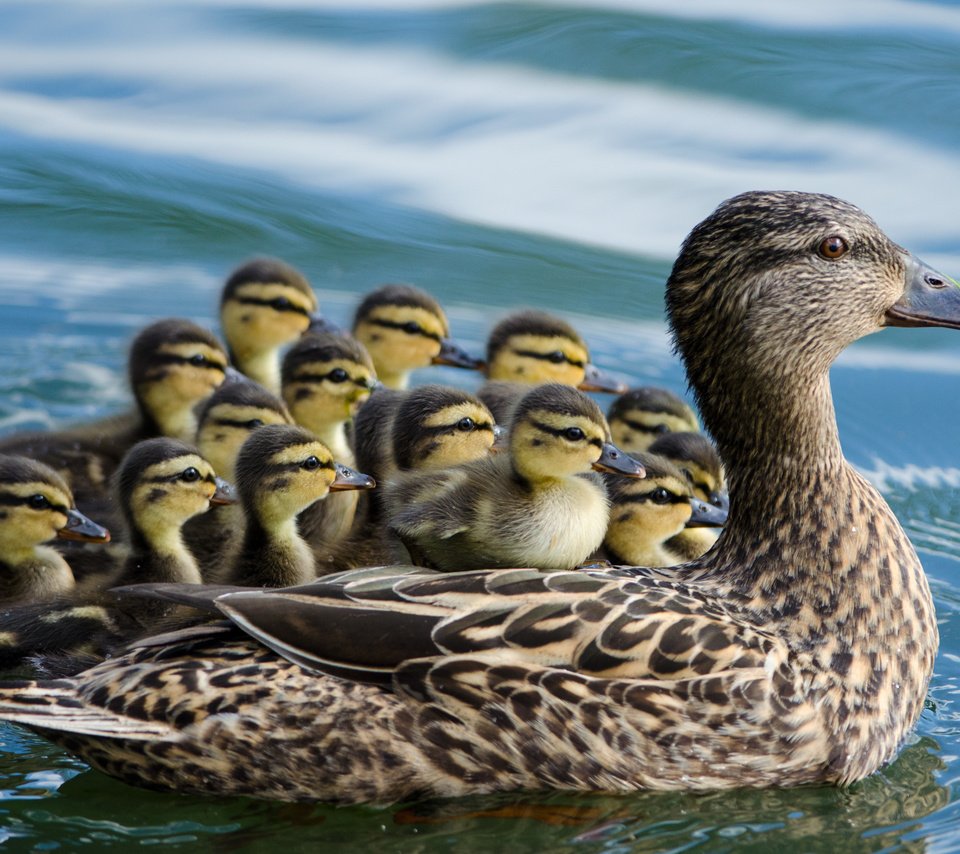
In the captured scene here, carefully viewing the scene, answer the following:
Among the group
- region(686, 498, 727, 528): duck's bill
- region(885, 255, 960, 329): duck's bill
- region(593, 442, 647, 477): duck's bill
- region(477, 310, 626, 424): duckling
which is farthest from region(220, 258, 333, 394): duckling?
region(885, 255, 960, 329): duck's bill

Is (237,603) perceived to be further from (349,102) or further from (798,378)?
(349,102)

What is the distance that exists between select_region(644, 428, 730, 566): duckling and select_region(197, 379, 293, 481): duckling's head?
3.89ft

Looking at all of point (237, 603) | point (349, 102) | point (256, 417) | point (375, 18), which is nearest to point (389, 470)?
point (256, 417)

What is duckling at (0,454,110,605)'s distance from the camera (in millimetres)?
4836

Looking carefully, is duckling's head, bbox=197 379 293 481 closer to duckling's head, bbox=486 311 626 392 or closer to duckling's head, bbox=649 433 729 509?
duckling's head, bbox=486 311 626 392

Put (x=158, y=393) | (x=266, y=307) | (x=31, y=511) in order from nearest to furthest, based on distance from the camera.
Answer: (x=31, y=511), (x=158, y=393), (x=266, y=307)

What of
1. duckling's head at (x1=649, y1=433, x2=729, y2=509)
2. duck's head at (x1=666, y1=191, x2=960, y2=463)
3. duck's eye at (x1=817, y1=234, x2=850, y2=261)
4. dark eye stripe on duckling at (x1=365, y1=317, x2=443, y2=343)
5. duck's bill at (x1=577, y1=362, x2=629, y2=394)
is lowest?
duckling's head at (x1=649, y1=433, x2=729, y2=509)

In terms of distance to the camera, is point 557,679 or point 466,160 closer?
point 557,679

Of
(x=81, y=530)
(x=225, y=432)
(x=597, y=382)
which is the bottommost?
(x=81, y=530)

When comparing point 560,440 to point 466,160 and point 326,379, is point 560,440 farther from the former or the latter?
point 466,160

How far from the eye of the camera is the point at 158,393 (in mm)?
5977

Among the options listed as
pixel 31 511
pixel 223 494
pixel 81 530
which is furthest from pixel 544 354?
pixel 31 511

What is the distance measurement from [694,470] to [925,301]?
1242mm

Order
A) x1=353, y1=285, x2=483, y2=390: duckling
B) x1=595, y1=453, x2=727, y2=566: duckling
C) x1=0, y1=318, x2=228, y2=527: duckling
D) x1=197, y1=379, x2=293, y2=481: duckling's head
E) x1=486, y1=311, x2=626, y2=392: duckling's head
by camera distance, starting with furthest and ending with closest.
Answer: x1=353, y1=285, x2=483, y2=390: duckling, x1=486, y1=311, x2=626, y2=392: duckling's head, x1=0, y1=318, x2=228, y2=527: duckling, x1=197, y1=379, x2=293, y2=481: duckling's head, x1=595, y1=453, x2=727, y2=566: duckling
